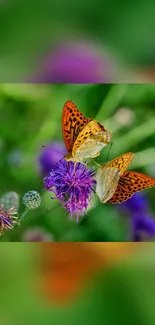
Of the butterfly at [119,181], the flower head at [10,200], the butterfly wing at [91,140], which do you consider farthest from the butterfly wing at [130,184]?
the flower head at [10,200]

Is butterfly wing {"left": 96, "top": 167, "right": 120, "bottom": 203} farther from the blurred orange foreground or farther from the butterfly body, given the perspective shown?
the blurred orange foreground
